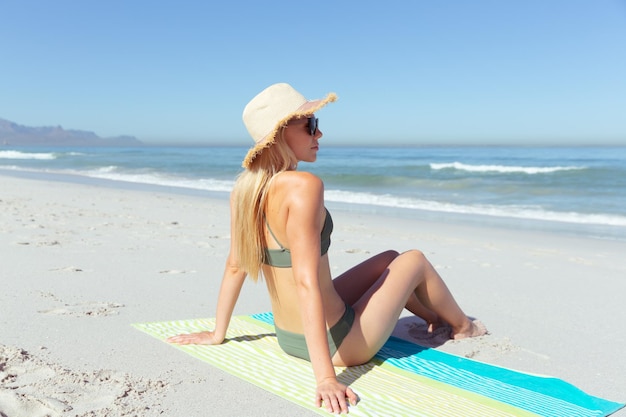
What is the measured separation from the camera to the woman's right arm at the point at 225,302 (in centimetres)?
315

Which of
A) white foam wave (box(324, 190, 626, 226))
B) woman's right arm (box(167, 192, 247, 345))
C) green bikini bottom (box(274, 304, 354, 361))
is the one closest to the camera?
green bikini bottom (box(274, 304, 354, 361))

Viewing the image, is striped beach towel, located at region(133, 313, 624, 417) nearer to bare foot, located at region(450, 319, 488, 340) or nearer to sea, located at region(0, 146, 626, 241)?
bare foot, located at region(450, 319, 488, 340)

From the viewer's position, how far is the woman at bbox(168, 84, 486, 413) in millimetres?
2574

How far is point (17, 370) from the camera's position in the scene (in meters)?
2.81

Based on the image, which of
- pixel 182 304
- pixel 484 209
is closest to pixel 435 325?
pixel 182 304

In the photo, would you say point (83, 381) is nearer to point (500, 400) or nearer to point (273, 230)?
point (273, 230)

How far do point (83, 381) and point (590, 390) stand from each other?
2.43 meters

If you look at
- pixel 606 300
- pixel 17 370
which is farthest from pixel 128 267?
pixel 606 300

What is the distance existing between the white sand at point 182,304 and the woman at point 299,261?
1.19 feet

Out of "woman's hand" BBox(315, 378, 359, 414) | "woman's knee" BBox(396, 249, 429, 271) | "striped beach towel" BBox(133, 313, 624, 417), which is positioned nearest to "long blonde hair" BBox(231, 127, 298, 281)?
"striped beach towel" BBox(133, 313, 624, 417)

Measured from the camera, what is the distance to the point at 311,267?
8.47ft

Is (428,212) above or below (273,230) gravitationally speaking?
below

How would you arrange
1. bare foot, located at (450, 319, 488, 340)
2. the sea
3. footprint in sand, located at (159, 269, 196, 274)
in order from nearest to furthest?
1. bare foot, located at (450, 319, 488, 340)
2. footprint in sand, located at (159, 269, 196, 274)
3. the sea

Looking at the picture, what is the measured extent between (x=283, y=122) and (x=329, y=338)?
1.07m
